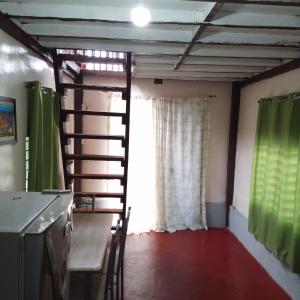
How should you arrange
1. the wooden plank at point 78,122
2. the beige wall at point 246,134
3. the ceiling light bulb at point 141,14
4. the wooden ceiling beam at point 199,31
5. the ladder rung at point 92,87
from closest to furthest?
the wooden ceiling beam at point 199,31 < the ceiling light bulb at point 141,14 < the ladder rung at point 92,87 < the beige wall at point 246,134 < the wooden plank at point 78,122

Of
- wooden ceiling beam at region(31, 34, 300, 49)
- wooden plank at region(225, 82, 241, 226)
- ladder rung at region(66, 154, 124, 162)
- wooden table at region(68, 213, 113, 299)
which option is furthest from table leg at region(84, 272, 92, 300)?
wooden plank at region(225, 82, 241, 226)

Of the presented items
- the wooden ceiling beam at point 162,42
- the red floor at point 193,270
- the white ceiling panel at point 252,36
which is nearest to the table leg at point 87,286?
the red floor at point 193,270

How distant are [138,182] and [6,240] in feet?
13.1

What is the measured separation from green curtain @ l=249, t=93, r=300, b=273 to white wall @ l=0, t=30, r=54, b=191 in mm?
2383

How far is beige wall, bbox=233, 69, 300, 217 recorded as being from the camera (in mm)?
4000

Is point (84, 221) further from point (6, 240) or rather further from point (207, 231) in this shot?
point (207, 231)

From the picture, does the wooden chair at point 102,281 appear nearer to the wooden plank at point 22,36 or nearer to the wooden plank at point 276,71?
the wooden plank at point 22,36

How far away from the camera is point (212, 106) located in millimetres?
5043

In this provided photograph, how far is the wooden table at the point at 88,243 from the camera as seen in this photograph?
6.89ft

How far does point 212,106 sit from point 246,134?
2.49 feet

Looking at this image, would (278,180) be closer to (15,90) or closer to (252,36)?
(252,36)

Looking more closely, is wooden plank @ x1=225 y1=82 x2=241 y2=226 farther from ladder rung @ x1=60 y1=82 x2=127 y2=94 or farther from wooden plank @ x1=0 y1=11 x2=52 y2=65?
wooden plank @ x1=0 y1=11 x2=52 y2=65

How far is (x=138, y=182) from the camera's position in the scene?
4.95 m

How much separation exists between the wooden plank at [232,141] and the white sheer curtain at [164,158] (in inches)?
16.4
